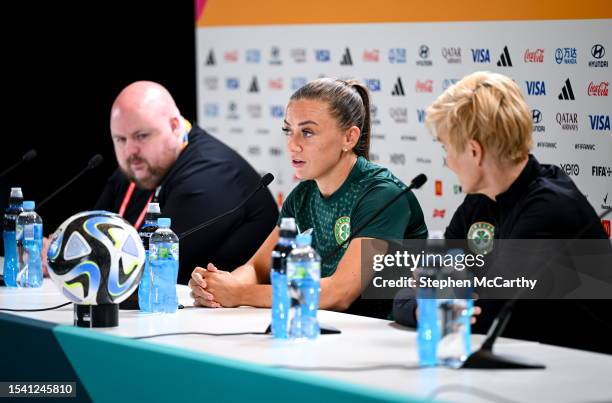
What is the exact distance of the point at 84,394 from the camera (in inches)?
104

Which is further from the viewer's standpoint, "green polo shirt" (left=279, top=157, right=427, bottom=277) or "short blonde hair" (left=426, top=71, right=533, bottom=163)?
"green polo shirt" (left=279, top=157, right=427, bottom=277)

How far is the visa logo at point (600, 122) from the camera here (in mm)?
4125

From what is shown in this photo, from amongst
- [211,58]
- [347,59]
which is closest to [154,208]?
[347,59]

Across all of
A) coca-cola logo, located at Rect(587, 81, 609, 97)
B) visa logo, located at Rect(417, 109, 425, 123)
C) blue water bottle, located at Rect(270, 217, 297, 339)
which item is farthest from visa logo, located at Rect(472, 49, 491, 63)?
blue water bottle, located at Rect(270, 217, 297, 339)

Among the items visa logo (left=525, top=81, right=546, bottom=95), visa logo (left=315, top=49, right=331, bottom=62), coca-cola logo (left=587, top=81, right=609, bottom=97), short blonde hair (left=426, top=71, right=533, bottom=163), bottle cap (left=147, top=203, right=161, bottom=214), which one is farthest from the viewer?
visa logo (left=315, top=49, right=331, bottom=62)

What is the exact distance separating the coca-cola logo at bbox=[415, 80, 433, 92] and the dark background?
1610 mm

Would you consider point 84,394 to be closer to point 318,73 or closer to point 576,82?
point 576,82

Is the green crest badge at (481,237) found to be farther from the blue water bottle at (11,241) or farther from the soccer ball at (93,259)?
the blue water bottle at (11,241)

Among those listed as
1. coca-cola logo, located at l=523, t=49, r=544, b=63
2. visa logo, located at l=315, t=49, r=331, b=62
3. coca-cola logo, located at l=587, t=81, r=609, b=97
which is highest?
visa logo, located at l=315, t=49, r=331, b=62

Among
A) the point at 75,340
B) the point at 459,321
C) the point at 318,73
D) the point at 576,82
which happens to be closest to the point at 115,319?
the point at 75,340

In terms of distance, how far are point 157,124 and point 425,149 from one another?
4.25 feet

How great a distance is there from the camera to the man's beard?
4.38 meters

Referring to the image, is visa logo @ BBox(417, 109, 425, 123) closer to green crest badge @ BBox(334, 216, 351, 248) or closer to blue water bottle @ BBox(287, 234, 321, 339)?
green crest badge @ BBox(334, 216, 351, 248)

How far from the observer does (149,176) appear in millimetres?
4402
